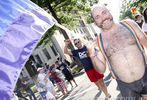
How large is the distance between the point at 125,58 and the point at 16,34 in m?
2.33

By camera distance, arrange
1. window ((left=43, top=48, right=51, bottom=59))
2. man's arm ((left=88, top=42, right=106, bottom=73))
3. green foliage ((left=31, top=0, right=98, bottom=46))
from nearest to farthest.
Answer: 1. man's arm ((left=88, top=42, right=106, bottom=73))
2. green foliage ((left=31, top=0, right=98, bottom=46))
3. window ((left=43, top=48, right=51, bottom=59))

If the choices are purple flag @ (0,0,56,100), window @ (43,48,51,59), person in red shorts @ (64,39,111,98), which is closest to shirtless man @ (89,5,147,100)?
purple flag @ (0,0,56,100)

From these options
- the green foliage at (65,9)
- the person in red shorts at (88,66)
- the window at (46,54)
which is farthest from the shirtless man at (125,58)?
the window at (46,54)

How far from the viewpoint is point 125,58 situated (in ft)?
16.6

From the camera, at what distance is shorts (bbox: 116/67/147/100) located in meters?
4.98

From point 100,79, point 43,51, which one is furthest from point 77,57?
point 43,51

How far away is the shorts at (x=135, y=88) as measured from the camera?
4975 millimetres

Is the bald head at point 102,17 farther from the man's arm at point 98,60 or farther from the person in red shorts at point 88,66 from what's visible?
the person in red shorts at point 88,66

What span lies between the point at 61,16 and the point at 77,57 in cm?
2701

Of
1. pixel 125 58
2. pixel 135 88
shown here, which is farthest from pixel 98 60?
pixel 135 88

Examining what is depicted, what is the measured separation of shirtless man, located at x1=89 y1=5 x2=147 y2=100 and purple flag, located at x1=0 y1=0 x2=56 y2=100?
6.00 feet

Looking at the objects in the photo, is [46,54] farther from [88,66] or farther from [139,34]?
[139,34]

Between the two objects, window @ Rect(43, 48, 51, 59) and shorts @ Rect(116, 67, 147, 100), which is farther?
window @ Rect(43, 48, 51, 59)

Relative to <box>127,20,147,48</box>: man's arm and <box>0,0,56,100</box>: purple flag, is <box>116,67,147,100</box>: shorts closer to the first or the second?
<box>127,20,147,48</box>: man's arm
